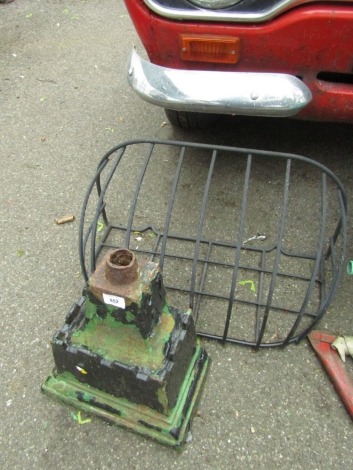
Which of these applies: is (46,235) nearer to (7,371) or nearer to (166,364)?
(7,371)

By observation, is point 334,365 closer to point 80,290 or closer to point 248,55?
point 80,290

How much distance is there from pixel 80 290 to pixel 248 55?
1222 millimetres

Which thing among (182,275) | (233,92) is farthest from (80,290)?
(233,92)

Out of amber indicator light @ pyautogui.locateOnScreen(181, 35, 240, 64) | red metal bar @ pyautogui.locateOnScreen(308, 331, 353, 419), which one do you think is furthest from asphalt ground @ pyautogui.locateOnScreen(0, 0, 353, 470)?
amber indicator light @ pyautogui.locateOnScreen(181, 35, 240, 64)

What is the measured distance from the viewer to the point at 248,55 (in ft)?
5.83

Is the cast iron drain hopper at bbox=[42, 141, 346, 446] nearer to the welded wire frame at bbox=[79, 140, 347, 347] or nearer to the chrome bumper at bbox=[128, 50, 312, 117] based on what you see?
the welded wire frame at bbox=[79, 140, 347, 347]

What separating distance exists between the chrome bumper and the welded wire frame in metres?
0.18

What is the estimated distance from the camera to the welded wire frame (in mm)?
1771

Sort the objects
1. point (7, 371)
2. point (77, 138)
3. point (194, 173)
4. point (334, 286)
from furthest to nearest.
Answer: point (77, 138) < point (194, 173) < point (7, 371) < point (334, 286)

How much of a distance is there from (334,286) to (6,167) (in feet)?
6.56

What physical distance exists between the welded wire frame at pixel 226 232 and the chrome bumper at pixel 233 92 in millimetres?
177

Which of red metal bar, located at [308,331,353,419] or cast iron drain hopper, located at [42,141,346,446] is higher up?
cast iron drain hopper, located at [42,141,346,446]

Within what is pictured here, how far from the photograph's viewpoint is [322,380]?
1.68m

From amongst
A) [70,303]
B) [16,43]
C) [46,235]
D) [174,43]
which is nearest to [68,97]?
[16,43]
